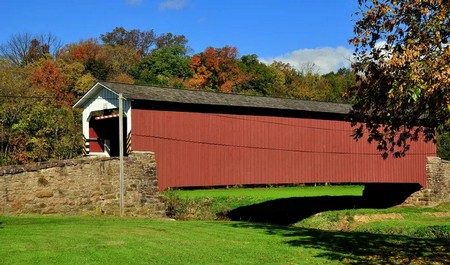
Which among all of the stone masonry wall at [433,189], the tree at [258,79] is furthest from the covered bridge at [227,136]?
the tree at [258,79]

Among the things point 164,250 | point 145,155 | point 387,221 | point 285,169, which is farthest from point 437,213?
point 164,250

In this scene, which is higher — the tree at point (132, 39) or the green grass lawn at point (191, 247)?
the tree at point (132, 39)

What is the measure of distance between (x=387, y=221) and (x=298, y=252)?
17.5 metres

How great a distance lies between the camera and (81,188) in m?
20.5

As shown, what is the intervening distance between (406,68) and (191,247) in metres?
5.81

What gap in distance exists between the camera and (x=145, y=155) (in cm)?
2230

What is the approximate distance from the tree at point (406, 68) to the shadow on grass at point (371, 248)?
2706mm

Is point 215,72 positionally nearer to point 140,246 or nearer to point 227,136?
point 227,136

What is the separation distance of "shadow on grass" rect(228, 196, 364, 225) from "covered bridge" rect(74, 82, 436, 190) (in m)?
2.86

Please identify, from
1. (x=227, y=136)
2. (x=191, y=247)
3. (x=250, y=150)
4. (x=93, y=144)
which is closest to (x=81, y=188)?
(x=93, y=144)

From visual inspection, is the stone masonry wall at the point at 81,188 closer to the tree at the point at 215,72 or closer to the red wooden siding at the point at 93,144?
the red wooden siding at the point at 93,144

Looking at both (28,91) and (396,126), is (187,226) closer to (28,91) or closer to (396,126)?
(396,126)

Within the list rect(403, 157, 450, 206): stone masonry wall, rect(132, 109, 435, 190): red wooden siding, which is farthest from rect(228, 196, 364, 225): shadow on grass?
rect(403, 157, 450, 206): stone masonry wall

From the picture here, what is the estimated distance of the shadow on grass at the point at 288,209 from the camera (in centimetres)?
2905
